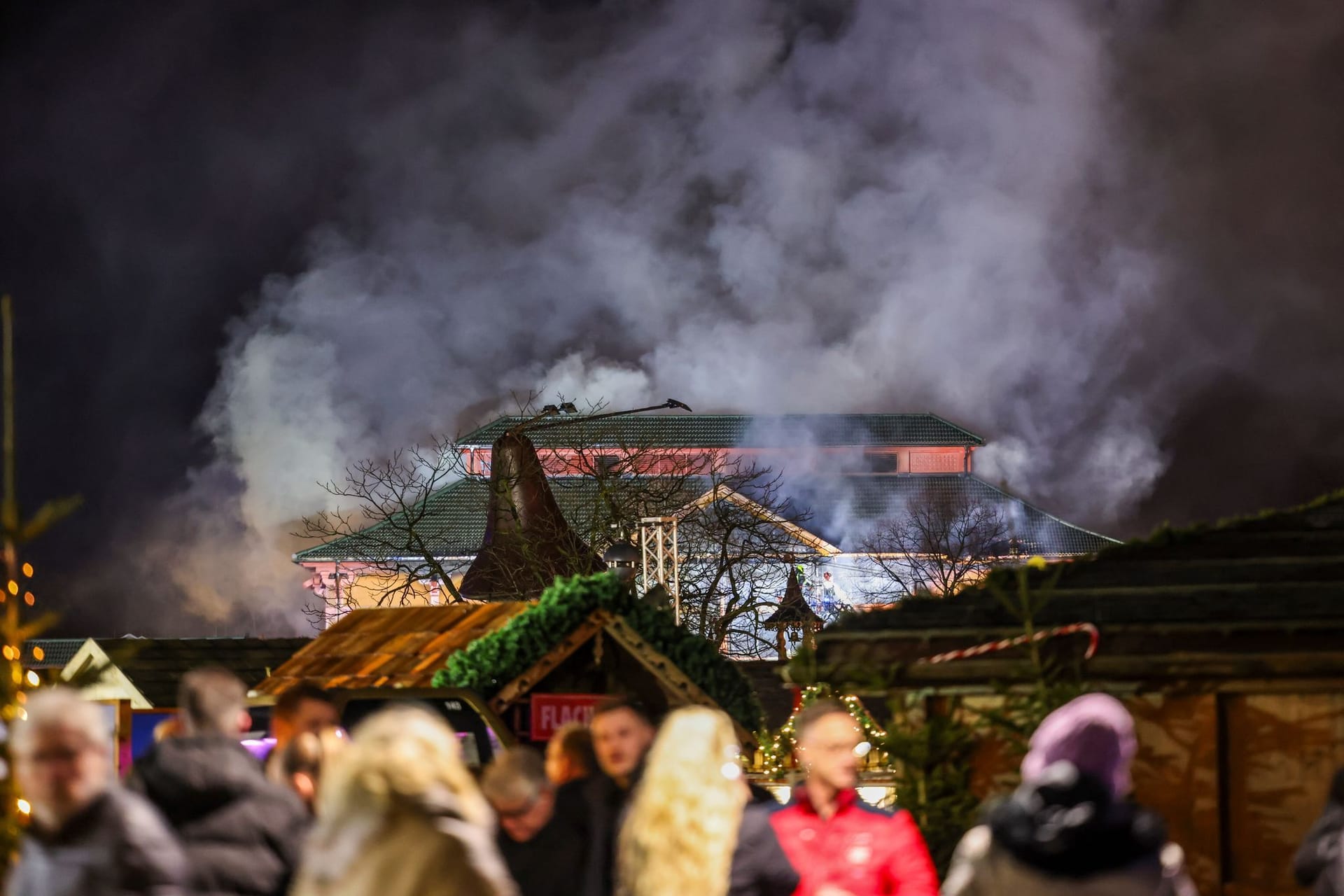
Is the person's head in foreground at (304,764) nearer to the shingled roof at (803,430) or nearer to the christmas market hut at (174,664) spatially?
the christmas market hut at (174,664)

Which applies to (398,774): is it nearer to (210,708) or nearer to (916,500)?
(210,708)

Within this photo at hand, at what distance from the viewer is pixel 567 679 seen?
39.2ft

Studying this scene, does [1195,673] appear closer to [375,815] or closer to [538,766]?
[538,766]

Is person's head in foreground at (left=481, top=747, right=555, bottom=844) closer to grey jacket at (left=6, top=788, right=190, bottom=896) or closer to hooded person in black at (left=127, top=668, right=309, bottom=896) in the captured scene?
hooded person in black at (left=127, top=668, right=309, bottom=896)

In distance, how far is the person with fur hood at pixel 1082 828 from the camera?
12.7ft

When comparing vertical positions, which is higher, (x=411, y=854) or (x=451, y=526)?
(x=451, y=526)

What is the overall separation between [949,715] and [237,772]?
15.0 ft

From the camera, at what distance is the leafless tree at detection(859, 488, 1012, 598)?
194ft

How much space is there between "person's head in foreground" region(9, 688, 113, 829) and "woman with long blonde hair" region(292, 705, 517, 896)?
73 centimetres

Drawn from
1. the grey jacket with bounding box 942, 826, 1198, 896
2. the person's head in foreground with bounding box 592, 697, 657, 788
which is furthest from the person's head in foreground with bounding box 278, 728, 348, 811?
the grey jacket with bounding box 942, 826, 1198, 896

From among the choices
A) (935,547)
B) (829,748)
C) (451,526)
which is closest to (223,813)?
(829,748)

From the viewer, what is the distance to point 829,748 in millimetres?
5699

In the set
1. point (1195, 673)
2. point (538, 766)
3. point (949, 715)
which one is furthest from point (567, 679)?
point (538, 766)

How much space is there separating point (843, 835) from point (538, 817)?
3.72 ft
